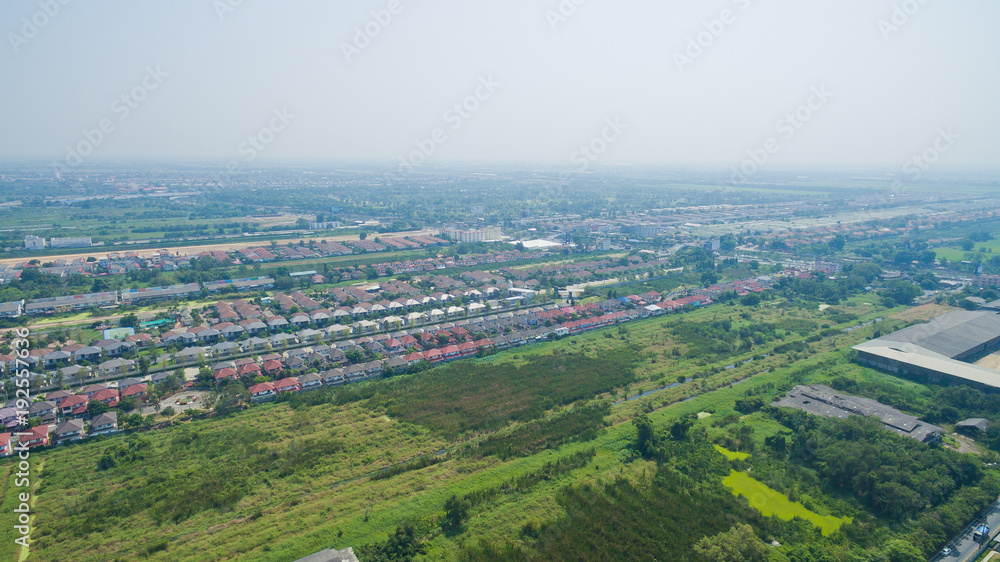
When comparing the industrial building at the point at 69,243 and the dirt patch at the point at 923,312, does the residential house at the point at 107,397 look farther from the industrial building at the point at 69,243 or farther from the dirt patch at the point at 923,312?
the dirt patch at the point at 923,312

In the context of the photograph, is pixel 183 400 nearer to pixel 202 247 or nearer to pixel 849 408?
pixel 849 408

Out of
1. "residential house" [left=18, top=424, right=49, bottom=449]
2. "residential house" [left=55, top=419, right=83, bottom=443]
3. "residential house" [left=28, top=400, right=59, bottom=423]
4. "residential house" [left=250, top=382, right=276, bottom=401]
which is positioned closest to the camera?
"residential house" [left=18, top=424, right=49, bottom=449]

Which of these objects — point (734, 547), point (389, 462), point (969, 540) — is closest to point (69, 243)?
point (389, 462)

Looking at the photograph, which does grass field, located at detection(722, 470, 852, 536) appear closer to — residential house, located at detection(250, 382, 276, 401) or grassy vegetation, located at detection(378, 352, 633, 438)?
grassy vegetation, located at detection(378, 352, 633, 438)

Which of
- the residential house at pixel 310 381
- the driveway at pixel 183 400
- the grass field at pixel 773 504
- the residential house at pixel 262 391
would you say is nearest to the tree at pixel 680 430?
the grass field at pixel 773 504

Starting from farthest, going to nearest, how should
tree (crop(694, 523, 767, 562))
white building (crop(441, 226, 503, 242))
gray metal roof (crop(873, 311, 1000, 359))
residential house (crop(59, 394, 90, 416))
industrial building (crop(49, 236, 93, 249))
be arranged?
white building (crop(441, 226, 503, 242)) → industrial building (crop(49, 236, 93, 249)) → gray metal roof (crop(873, 311, 1000, 359)) → residential house (crop(59, 394, 90, 416)) → tree (crop(694, 523, 767, 562))

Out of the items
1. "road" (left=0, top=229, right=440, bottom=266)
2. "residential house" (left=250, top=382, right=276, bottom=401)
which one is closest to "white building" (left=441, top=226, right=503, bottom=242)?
"road" (left=0, top=229, right=440, bottom=266)

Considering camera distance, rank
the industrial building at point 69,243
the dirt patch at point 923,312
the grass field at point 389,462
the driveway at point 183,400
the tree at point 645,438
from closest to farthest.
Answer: the grass field at point 389,462
the tree at point 645,438
the driveway at point 183,400
the dirt patch at point 923,312
the industrial building at point 69,243
